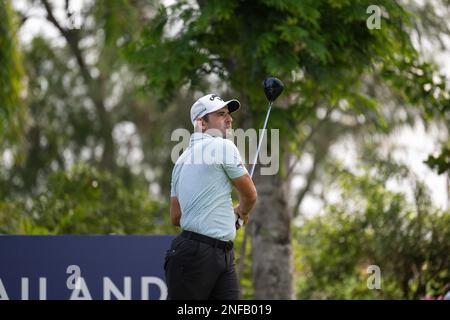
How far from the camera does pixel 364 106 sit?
970 cm

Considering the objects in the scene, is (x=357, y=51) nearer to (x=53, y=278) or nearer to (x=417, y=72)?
(x=417, y=72)

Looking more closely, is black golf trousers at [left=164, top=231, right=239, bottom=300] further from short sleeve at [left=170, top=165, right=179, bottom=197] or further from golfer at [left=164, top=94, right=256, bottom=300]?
short sleeve at [left=170, top=165, right=179, bottom=197]

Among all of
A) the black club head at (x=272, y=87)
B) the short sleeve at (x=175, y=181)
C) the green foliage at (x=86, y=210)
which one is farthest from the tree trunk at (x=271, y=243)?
the short sleeve at (x=175, y=181)

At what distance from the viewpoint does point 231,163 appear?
5121mm

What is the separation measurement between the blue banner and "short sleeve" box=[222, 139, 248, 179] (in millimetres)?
2474

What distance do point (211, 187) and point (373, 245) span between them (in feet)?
20.4

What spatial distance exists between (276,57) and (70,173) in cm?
478

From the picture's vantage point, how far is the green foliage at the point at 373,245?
10.4m

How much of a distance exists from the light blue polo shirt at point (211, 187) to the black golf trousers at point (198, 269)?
6 cm

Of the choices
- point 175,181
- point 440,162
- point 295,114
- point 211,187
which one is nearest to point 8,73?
point 295,114

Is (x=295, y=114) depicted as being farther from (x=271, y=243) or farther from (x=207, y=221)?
(x=207, y=221)

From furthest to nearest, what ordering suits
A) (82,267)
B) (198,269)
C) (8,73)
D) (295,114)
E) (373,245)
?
(373,245) → (8,73) → (295,114) → (82,267) → (198,269)

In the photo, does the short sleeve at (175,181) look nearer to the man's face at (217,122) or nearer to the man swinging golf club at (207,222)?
the man swinging golf club at (207,222)

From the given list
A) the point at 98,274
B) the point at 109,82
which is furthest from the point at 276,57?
the point at 109,82
